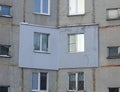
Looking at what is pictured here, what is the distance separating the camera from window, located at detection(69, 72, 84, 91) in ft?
104

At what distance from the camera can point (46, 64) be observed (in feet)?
105

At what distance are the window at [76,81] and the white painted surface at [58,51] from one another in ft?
2.08

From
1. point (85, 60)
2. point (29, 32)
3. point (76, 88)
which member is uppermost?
point (29, 32)

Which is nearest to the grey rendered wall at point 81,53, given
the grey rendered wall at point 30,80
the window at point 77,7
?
the grey rendered wall at point 30,80

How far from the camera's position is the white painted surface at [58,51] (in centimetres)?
3148

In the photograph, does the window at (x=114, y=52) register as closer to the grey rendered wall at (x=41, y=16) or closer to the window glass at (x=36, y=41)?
the grey rendered wall at (x=41, y=16)

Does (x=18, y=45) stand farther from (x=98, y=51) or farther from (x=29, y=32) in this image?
(x=98, y=51)

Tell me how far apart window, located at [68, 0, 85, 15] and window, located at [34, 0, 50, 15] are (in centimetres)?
167

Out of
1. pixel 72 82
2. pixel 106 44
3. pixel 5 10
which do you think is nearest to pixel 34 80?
pixel 72 82

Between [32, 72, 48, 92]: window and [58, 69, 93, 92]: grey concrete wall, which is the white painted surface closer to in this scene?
[58, 69, 93, 92]: grey concrete wall

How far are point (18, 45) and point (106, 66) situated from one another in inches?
244

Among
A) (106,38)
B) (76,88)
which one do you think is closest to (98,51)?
(106,38)

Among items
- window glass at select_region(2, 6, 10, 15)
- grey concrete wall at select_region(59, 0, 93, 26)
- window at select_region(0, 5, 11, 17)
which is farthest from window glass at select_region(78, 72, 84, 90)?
window glass at select_region(2, 6, 10, 15)

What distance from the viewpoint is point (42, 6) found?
33.0m
